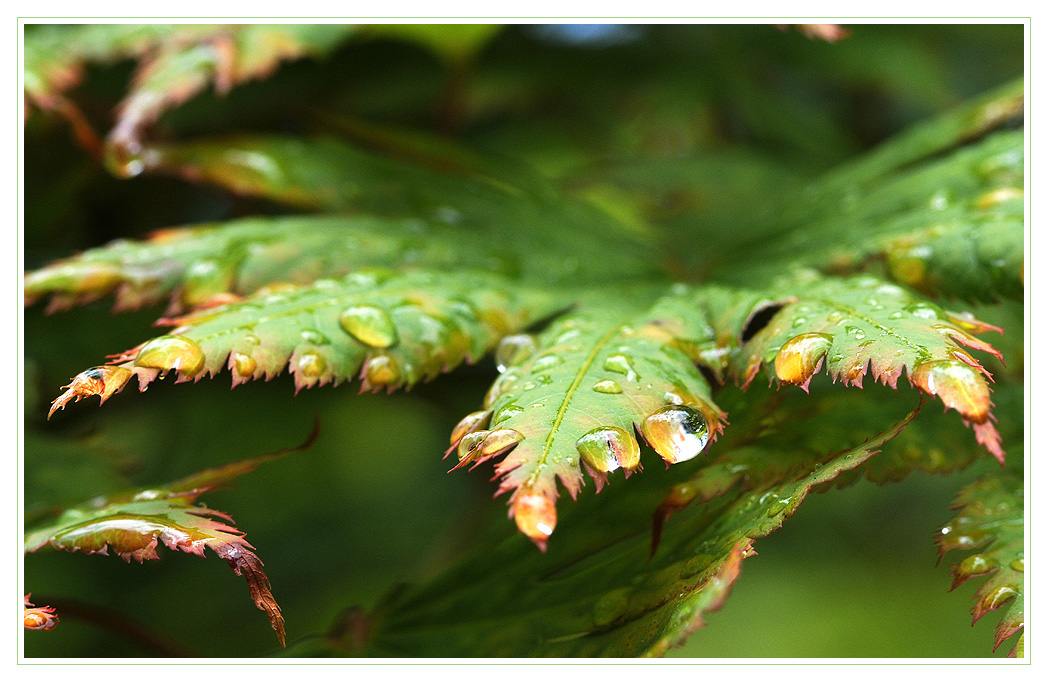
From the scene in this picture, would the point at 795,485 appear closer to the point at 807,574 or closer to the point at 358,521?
the point at 807,574

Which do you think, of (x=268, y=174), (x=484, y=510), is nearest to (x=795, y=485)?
(x=484, y=510)

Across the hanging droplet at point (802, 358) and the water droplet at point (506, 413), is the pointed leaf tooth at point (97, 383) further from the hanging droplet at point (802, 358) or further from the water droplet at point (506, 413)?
the hanging droplet at point (802, 358)

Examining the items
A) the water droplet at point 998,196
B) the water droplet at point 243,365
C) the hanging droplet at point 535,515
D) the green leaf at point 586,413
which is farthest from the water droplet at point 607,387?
the water droplet at point 998,196

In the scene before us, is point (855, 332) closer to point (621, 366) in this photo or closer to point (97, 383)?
point (621, 366)

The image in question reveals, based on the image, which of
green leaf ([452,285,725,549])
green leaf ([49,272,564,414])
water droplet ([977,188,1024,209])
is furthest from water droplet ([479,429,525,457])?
water droplet ([977,188,1024,209])
